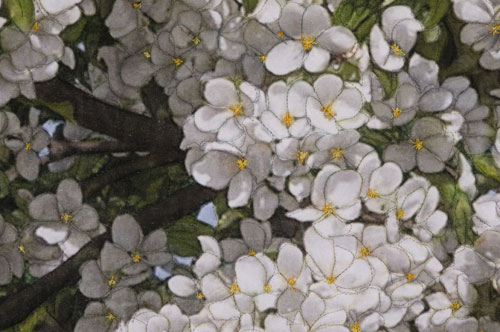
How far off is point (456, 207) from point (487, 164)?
0.05 m

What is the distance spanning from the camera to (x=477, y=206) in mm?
597

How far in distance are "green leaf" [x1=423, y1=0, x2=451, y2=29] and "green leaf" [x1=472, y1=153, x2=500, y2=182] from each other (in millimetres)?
123

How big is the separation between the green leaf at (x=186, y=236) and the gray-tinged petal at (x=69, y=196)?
3.3 inches

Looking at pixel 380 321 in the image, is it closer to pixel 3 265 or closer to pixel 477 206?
pixel 477 206

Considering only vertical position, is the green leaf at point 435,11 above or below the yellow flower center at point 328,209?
above

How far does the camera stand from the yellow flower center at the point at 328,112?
1.81 ft

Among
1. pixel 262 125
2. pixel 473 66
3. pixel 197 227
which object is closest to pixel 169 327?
pixel 197 227

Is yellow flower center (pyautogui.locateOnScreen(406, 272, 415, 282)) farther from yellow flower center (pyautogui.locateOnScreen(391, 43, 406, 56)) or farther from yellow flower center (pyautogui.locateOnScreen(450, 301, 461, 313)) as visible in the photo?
yellow flower center (pyautogui.locateOnScreen(391, 43, 406, 56))

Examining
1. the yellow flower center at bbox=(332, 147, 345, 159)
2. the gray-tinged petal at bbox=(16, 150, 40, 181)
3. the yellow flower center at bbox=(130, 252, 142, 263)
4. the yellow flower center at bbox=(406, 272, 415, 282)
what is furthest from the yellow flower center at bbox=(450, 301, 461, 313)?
the gray-tinged petal at bbox=(16, 150, 40, 181)

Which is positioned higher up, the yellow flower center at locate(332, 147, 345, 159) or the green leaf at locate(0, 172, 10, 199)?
the yellow flower center at locate(332, 147, 345, 159)

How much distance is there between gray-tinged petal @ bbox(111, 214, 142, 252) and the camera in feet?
1.93

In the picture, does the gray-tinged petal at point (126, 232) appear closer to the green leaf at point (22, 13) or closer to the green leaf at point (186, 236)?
the green leaf at point (186, 236)

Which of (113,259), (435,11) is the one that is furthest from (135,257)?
(435,11)

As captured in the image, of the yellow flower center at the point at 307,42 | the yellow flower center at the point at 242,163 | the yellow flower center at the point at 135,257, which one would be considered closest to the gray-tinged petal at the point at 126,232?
the yellow flower center at the point at 135,257
